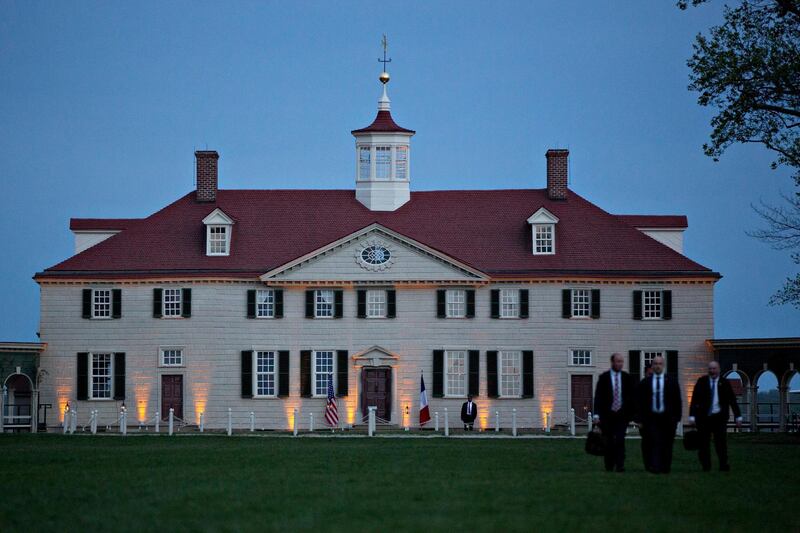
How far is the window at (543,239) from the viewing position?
2368 inches

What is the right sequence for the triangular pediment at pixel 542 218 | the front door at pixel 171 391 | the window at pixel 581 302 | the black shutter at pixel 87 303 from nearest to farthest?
the front door at pixel 171 391
the window at pixel 581 302
the black shutter at pixel 87 303
the triangular pediment at pixel 542 218

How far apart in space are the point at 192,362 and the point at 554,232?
15380mm

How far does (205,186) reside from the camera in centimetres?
6306

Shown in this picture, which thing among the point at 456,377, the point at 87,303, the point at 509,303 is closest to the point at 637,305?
the point at 509,303

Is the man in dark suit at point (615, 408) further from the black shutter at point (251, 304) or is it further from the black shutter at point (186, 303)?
the black shutter at point (186, 303)

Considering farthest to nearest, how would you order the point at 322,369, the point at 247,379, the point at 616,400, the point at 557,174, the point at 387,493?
the point at 557,174 < the point at 322,369 < the point at 247,379 < the point at 616,400 < the point at 387,493

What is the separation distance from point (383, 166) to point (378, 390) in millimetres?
10316

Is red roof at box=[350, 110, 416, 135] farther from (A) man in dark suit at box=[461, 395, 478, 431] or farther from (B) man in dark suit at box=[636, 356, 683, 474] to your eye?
(B) man in dark suit at box=[636, 356, 683, 474]

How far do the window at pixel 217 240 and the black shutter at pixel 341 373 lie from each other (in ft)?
20.7

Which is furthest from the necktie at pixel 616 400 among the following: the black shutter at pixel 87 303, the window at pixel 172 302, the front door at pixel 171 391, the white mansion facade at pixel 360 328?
the black shutter at pixel 87 303

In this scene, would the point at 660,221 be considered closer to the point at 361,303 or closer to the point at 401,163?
the point at 401,163

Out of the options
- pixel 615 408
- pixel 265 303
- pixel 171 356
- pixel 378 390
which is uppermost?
pixel 265 303

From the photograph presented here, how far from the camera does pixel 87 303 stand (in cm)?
5947

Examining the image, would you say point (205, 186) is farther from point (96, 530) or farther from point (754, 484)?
point (96, 530)
